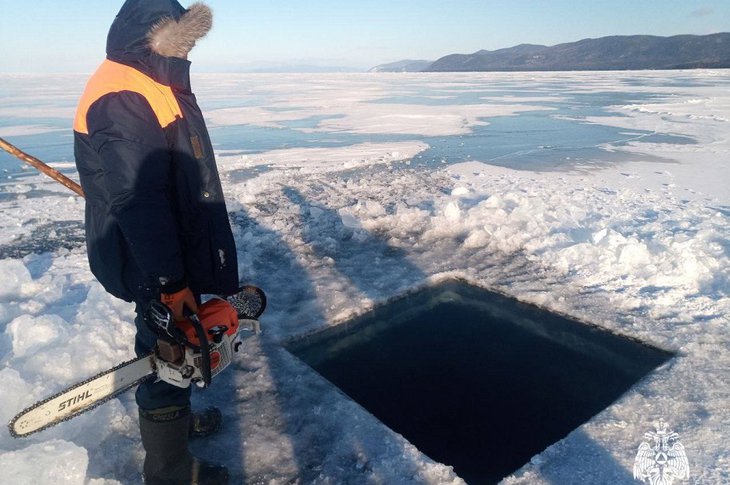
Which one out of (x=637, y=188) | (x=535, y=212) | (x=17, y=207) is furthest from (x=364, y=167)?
(x=17, y=207)

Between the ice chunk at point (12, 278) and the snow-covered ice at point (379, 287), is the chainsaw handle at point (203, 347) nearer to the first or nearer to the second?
the snow-covered ice at point (379, 287)

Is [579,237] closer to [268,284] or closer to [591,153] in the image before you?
[268,284]

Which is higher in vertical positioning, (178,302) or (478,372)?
(178,302)

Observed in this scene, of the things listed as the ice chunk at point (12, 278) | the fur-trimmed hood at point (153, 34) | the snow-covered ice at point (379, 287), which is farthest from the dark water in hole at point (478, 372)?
the ice chunk at point (12, 278)

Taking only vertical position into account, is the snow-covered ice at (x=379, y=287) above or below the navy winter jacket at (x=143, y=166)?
below

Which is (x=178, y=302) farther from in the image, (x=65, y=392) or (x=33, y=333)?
(x=33, y=333)

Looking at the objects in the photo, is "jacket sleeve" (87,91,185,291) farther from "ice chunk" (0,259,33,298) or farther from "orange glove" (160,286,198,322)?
"ice chunk" (0,259,33,298)

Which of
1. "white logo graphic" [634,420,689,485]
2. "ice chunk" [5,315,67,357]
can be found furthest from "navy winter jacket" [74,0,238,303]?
"white logo graphic" [634,420,689,485]

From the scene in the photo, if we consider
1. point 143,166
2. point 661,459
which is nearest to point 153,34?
point 143,166
